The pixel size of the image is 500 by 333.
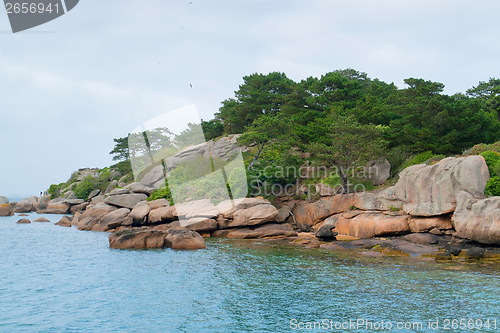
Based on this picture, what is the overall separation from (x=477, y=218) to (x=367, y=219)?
25.9 feet

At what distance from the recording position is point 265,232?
31.3 meters

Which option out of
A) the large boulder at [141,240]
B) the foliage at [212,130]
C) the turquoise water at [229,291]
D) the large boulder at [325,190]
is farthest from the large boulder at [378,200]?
the foliage at [212,130]

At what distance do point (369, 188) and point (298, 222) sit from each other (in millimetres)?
7519

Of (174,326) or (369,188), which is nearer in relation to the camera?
(174,326)

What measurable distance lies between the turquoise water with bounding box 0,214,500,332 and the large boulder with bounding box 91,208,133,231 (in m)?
12.4

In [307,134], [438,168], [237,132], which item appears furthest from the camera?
[237,132]

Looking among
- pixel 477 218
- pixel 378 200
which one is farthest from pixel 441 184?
pixel 378 200

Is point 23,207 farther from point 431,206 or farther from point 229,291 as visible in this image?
point 431,206

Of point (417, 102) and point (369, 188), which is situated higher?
point (417, 102)

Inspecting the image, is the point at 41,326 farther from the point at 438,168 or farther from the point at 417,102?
the point at 417,102

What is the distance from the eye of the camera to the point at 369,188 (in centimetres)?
3284

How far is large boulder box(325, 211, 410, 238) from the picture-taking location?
2620 centimetres

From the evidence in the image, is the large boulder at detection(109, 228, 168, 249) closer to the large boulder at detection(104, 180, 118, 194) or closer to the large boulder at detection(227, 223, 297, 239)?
the large boulder at detection(227, 223, 297, 239)

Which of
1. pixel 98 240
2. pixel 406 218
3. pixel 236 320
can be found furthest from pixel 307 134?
pixel 236 320
